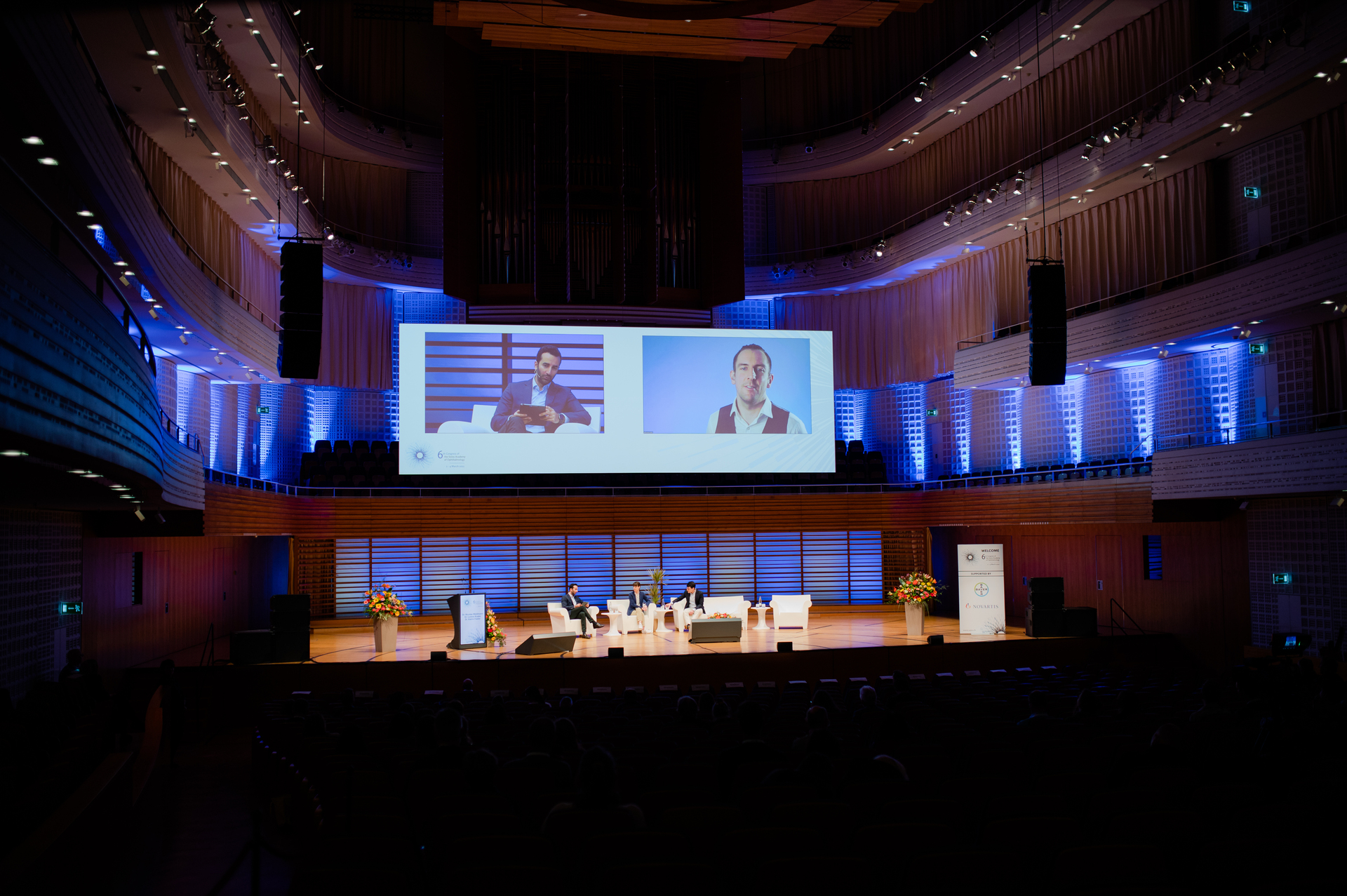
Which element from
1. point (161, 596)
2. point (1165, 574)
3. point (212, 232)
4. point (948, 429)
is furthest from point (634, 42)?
point (1165, 574)

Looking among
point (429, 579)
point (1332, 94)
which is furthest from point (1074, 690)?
point (429, 579)

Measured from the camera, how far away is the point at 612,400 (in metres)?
21.2

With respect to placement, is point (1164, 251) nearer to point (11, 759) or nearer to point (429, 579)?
point (429, 579)

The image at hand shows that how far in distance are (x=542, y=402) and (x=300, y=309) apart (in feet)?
25.8

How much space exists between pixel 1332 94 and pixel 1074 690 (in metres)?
10.4

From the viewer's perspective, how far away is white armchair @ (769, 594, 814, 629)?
19.4 metres

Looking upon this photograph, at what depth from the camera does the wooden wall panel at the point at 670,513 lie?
63.7 ft

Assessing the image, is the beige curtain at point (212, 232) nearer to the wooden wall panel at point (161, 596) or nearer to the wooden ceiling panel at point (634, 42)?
the wooden wall panel at point (161, 596)

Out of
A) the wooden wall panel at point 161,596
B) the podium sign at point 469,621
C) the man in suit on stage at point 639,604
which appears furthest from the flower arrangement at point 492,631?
the wooden wall panel at point 161,596

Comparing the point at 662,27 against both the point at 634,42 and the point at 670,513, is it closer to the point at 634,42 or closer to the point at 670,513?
the point at 634,42

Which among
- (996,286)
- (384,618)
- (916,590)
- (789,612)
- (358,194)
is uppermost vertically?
(358,194)

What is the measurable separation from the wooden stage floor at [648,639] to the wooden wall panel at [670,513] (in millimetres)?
2142

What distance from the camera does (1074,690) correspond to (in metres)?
11.0

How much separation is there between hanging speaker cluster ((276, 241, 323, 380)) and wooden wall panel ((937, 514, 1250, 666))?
1516cm
